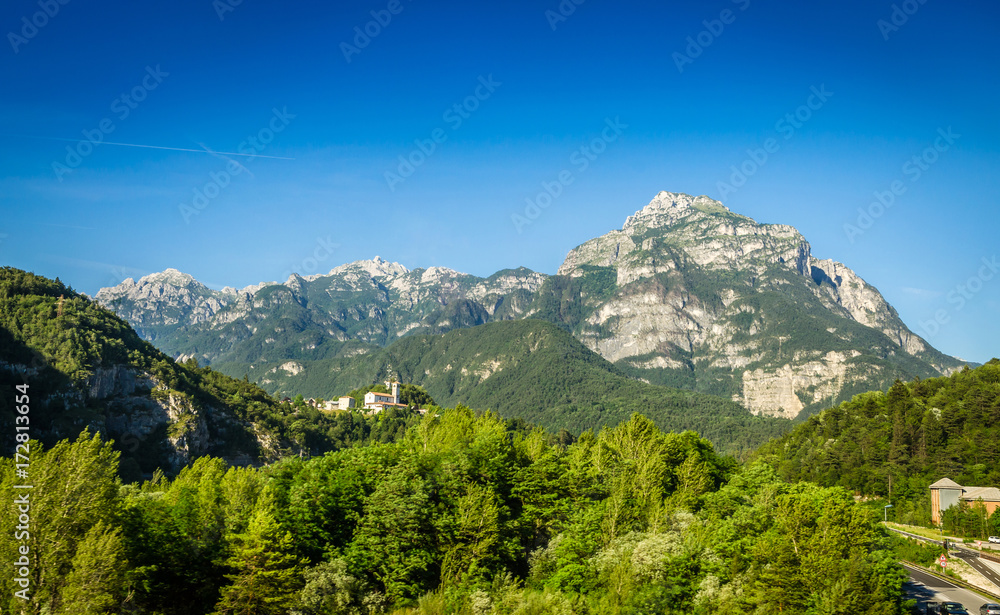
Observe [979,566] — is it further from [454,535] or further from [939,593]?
[454,535]

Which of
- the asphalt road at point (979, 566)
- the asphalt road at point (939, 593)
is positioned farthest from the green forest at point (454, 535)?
the asphalt road at point (979, 566)

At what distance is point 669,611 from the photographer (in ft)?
177

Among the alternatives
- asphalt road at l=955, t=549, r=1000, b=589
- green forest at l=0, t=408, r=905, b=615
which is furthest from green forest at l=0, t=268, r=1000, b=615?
asphalt road at l=955, t=549, r=1000, b=589

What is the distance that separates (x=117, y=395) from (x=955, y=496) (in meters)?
163

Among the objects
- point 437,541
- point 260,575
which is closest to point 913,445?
point 437,541

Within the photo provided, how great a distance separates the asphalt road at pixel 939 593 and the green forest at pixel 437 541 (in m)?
9.64

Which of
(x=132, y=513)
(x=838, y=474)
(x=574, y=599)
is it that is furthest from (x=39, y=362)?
(x=838, y=474)

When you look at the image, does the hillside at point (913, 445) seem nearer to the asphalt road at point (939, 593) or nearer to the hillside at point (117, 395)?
the asphalt road at point (939, 593)

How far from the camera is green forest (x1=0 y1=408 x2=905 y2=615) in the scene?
43281mm

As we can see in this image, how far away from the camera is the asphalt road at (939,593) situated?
61.3 m

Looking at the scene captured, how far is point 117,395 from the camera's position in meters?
146

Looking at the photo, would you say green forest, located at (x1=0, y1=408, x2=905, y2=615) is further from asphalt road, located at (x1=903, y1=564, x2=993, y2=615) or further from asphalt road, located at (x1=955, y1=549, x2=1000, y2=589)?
asphalt road, located at (x1=955, y1=549, x2=1000, y2=589)

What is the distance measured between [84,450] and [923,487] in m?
128

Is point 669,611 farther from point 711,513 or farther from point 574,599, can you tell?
point 711,513
